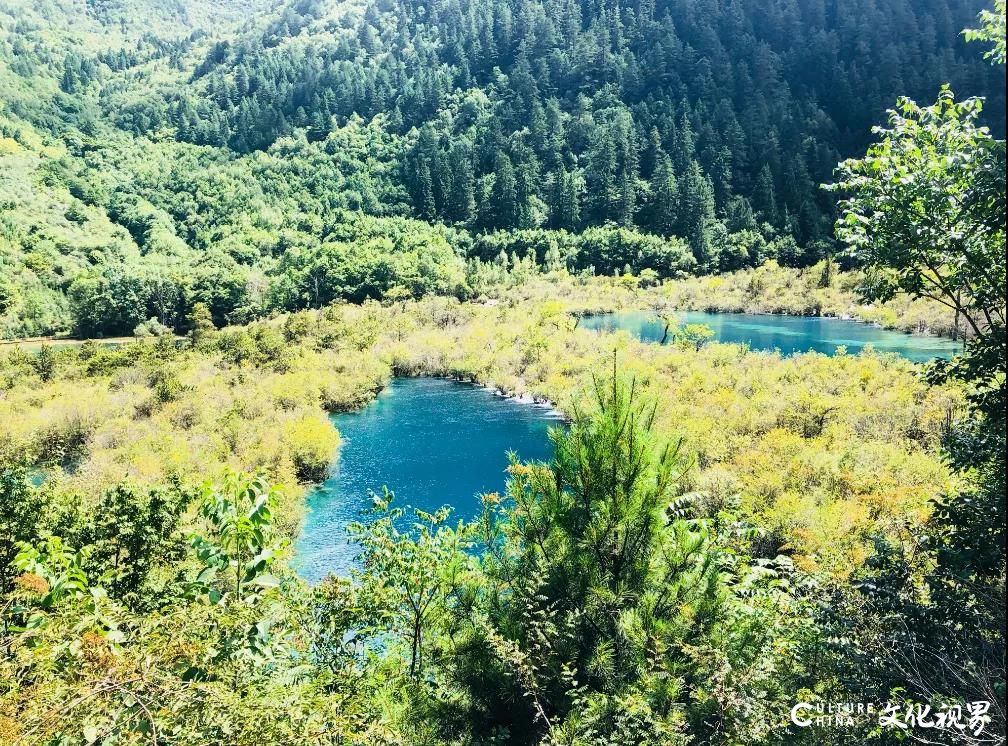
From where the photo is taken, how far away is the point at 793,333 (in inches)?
2356

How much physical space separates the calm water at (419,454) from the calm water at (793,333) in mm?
19010

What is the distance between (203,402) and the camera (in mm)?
31188

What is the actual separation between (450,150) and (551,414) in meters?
90.9

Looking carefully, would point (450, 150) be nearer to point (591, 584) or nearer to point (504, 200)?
point (504, 200)

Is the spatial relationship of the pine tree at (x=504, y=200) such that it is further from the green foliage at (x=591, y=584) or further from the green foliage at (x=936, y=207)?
the green foliage at (x=591, y=584)

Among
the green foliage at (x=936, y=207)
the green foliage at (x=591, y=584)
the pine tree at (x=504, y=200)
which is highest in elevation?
the pine tree at (x=504, y=200)

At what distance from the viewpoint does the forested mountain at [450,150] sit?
270ft

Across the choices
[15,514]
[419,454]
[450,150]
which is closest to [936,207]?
[15,514]

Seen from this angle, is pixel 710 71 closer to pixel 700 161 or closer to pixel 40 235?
pixel 700 161

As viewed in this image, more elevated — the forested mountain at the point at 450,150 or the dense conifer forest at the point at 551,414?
the forested mountain at the point at 450,150

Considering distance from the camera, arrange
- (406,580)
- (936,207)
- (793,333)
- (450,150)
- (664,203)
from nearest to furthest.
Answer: (936,207), (406,580), (793,333), (664,203), (450,150)

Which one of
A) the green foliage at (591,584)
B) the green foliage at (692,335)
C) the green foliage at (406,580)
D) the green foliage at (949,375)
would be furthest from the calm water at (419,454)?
the green foliage at (949,375)

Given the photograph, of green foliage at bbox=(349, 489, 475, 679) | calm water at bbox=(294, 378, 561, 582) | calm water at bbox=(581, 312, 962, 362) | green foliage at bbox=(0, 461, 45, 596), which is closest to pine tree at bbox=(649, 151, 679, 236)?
calm water at bbox=(581, 312, 962, 362)

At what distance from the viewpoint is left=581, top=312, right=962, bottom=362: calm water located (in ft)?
161
